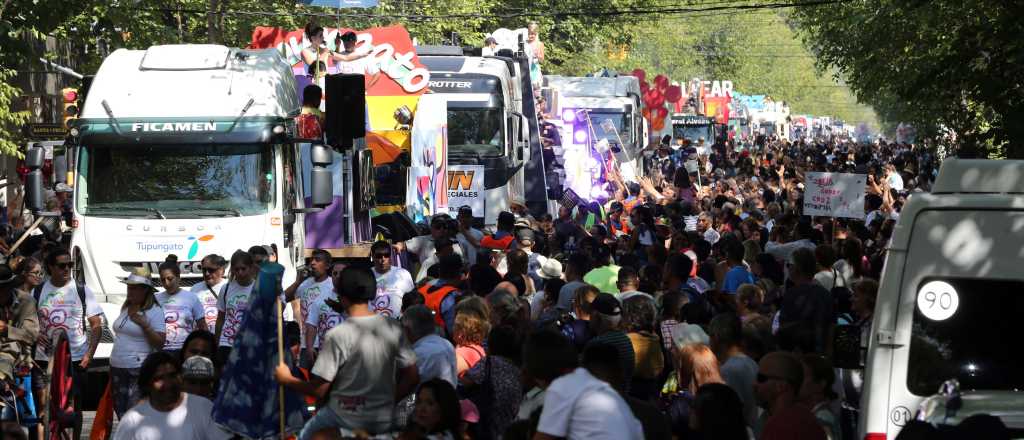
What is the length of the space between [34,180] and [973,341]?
10275mm

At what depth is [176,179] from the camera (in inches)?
589

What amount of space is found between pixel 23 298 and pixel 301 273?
4684mm

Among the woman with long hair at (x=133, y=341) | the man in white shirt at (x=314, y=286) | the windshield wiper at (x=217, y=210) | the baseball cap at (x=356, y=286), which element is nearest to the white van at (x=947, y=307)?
the baseball cap at (x=356, y=286)

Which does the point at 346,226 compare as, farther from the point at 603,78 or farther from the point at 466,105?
the point at 603,78

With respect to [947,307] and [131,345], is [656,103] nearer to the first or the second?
[131,345]

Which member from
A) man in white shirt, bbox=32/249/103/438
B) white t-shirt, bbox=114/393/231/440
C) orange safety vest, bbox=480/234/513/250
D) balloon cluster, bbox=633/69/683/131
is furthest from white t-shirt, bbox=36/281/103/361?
balloon cluster, bbox=633/69/683/131

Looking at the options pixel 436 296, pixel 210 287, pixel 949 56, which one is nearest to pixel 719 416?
pixel 436 296

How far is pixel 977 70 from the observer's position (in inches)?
641

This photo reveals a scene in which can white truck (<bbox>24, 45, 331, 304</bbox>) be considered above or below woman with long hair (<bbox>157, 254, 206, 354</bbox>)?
above

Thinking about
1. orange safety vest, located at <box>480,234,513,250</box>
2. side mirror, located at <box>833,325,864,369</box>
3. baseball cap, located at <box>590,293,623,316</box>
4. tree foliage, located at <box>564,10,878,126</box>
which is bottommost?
orange safety vest, located at <box>480,234,513,250</box>

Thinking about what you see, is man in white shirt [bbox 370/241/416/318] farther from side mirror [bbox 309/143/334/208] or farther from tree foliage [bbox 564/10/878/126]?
tree foliage [bbox 564/10/878/126]

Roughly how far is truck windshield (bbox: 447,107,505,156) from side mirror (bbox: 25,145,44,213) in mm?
10574

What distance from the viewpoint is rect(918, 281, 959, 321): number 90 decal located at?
6652 millimetres

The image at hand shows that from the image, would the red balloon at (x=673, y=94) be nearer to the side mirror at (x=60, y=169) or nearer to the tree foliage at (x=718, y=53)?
the tree foliage at (x=718, y=53)
